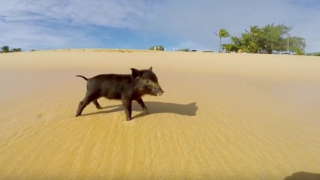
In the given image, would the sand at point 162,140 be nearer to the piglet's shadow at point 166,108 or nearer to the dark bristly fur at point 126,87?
the piglet's shadow at point 166,108

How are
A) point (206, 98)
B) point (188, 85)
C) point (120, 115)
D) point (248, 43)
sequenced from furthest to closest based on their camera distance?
1. point (248, 43)
2. point (188, 85)
3. point (206, 98)
4. point (120, 115)

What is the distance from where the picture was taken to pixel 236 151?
3938 mm

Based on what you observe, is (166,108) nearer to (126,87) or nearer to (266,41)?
(126,87)

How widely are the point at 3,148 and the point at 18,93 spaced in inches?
197

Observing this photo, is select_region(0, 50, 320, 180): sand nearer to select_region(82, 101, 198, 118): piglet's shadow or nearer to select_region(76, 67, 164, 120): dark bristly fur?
select_region(82, 101, 198, 118): piglet's shadow

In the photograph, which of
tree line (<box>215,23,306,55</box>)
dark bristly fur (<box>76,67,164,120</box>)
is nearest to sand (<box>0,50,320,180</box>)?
dark bristly fur (<box>76,67,164,120</box>)

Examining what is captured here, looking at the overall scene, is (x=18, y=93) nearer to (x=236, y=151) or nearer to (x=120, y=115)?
(x=120, y=115)

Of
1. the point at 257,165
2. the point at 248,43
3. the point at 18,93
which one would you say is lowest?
the point at 257,165

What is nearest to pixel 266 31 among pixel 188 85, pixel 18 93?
pixel 188 85

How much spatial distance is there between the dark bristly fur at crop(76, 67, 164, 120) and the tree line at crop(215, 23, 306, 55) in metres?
65.0

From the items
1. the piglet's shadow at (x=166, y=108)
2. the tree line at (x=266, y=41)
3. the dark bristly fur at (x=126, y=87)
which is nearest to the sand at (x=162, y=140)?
the piglet's shadow at (x=166, y=108)

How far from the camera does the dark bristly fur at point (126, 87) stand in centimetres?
541

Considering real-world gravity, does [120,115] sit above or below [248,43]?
below

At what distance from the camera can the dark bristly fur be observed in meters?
5.41
